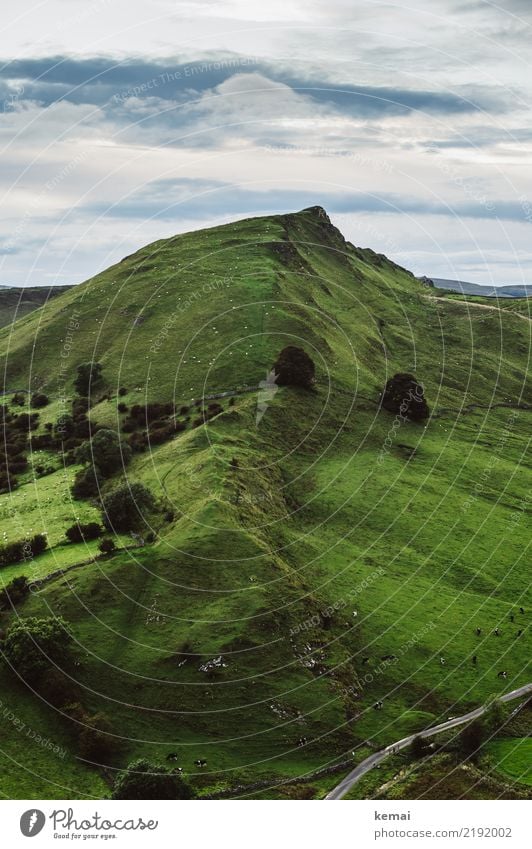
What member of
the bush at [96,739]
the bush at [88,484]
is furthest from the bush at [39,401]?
the bush at [96,739]

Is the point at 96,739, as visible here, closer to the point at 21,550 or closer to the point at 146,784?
the point at 146,784

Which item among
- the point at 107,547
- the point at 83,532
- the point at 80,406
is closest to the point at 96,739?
the point at 107,547

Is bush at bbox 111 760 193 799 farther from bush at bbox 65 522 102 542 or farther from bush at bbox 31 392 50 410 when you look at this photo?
bush at bbox 31 392 50 410

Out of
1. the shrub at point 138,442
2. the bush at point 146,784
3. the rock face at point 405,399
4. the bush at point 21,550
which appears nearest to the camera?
the bush at point 146,784

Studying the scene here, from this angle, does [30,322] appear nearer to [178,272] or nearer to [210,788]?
[178,272]

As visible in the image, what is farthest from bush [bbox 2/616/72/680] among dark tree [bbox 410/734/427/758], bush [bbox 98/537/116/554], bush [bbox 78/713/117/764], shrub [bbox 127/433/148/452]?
shrub [bbox 127/433/148/452]

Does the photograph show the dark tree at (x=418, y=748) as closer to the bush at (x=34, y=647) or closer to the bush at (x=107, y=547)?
the bush at (x=34, y=647)
